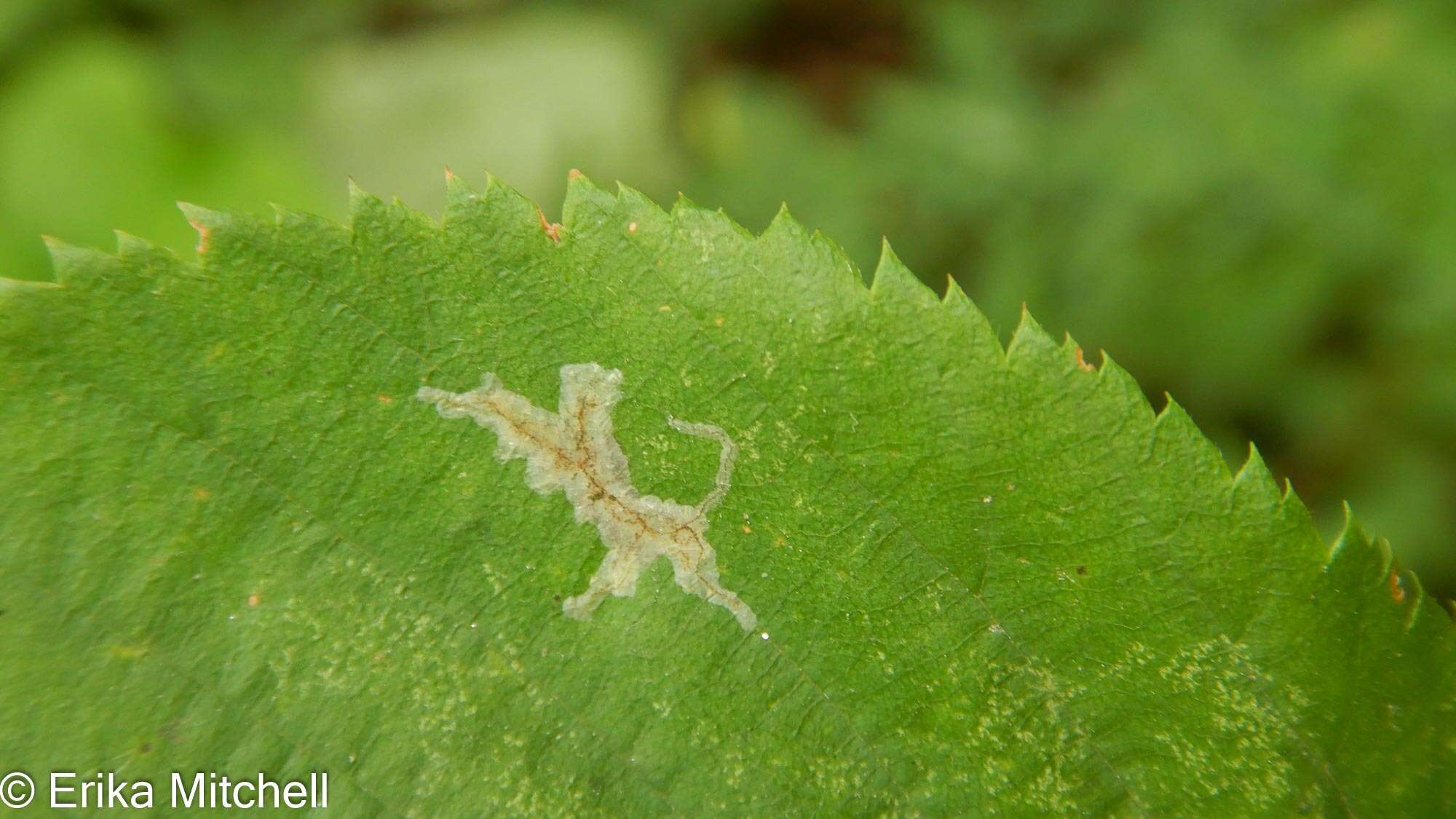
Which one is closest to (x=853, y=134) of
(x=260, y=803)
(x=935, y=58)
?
(x=935, y=58)

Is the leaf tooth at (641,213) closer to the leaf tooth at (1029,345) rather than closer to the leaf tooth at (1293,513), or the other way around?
the leaf tooth at (1029,345)

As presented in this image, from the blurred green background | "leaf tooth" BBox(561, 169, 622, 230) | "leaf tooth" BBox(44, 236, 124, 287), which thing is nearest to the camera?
"leaf tooth" BBox(44, 236, 124, 287)

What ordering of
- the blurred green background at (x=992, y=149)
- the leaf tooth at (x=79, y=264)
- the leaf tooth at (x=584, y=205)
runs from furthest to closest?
the blurred green background at (x=992, y=149)
the leaf tooth at (x=584, y=205)
the leaf tooth at (x=79, y=264)

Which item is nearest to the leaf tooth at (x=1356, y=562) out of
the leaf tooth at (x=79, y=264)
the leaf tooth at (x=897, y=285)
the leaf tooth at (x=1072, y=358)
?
the leaf tooth at (x=1072, y=358)

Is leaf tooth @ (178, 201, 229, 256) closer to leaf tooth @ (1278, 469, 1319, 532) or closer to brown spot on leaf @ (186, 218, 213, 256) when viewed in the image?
brown spot on leaf @ (186, 218, 213, 256)

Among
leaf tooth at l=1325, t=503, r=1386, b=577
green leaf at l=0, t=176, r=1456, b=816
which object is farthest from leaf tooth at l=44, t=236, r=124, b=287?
leaf tooth at l=1325, t=503, r=1386, b=577

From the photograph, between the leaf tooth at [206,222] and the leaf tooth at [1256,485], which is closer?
the leaf tooth at [206,222]

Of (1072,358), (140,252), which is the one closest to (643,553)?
(1072,358)
